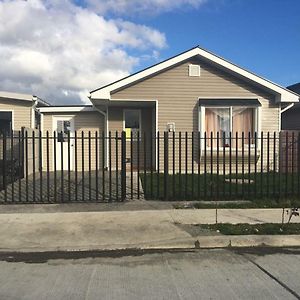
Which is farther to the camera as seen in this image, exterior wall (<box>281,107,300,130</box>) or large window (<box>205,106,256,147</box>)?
exterior wall (<box>281,107,300,130</box>)

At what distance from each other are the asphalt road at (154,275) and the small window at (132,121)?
1111 centimetres

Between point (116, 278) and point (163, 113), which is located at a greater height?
point (163, 113)

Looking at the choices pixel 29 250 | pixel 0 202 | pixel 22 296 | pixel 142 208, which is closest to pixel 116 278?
pixel 22 296

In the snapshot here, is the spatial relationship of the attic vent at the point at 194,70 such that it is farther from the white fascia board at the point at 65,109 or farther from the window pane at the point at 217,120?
the white fascia board at the point at 65,109

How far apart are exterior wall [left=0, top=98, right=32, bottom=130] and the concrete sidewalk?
30.6 feet

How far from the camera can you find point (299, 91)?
22.7 meters

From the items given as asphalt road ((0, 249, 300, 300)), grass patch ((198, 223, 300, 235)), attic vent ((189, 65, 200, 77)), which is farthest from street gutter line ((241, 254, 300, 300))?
attic vent ((189, 65, 200, 77))

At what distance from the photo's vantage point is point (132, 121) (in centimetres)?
1795

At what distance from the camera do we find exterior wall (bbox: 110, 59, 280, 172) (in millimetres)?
16500

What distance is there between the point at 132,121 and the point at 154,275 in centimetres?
1252

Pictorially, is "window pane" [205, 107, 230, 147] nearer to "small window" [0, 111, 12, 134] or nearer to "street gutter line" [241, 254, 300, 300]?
"small window" [0, 111, 12, 134]

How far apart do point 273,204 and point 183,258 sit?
4.57 metres

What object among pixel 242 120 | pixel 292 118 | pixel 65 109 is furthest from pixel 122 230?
pixel 292 118

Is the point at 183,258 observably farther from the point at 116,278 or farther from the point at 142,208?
the point at 142,208
